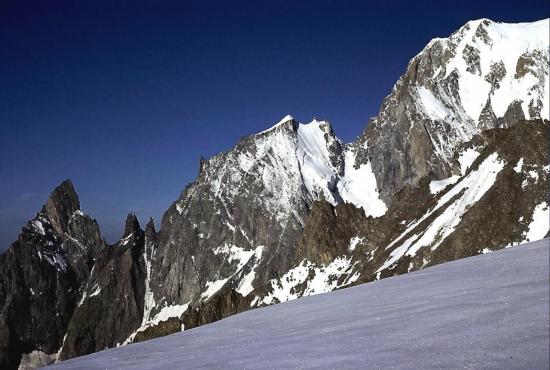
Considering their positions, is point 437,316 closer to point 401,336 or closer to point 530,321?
point 401,336

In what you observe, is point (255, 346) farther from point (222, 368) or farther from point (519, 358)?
point (519, 358)

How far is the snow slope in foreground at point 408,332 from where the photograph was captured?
8.47 metres

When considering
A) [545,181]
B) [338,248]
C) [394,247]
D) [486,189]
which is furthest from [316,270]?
[545,181]

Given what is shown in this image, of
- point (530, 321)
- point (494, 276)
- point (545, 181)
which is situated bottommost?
point (530, 321)

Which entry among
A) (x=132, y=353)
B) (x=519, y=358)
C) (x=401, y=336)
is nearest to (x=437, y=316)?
(x=401, y=336)

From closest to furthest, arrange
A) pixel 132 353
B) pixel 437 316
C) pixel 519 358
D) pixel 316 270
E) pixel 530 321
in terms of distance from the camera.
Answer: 1. pixel 519 358
2. pixel 530 321
3. pixel 437 316
4. pixel 132 353
5. pixel 316 270

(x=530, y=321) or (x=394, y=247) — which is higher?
(x=394, y=247)

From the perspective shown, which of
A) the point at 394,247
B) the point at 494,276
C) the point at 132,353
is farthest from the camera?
the point at 394,247

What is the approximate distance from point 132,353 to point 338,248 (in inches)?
6505

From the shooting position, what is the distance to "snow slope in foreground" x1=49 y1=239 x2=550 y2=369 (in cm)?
847

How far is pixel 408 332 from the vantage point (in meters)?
10.6

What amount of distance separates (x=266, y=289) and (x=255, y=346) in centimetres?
17597

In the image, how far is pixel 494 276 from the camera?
1423cm

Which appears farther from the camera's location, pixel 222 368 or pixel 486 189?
pixel 486 189
